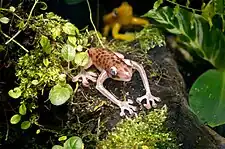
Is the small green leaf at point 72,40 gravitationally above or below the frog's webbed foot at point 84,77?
above

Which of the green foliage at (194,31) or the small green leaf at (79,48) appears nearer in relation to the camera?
the small green leaf at (79,48)

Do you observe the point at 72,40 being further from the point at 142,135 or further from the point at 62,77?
the point at 142,135

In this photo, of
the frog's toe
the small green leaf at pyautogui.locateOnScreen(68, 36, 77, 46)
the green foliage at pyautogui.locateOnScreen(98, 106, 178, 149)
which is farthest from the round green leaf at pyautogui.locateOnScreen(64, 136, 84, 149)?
the small green leaf at pyautogui.locateOnScreen(68, 36, 77, 46)

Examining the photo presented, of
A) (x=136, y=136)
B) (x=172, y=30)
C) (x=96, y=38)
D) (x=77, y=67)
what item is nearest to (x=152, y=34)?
(x=172, y=30)

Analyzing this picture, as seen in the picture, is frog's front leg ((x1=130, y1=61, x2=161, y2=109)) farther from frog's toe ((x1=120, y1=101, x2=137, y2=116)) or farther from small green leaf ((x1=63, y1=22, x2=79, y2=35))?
small green leaf ((x1=63, y1=22, x2=79, y2=35))

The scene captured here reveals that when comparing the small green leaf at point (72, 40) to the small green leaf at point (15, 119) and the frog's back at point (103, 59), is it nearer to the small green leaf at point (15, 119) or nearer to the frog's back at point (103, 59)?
the frog's back at point (103, 59)

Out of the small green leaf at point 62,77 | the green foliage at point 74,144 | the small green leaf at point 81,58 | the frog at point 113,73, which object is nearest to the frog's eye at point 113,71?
the frog at point 113,73

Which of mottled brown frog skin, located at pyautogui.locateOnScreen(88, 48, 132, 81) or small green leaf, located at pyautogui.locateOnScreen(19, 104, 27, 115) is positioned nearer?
small green leaf, located at pyautogui.locateOnScreen(19, 104, 27, 115)
